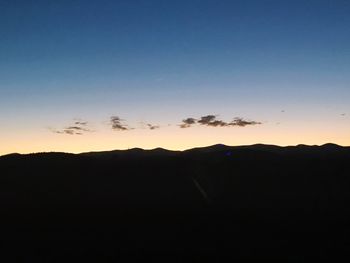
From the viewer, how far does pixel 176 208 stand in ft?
122

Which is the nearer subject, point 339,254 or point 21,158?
point 339,254

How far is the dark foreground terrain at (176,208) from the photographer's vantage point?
23656mm

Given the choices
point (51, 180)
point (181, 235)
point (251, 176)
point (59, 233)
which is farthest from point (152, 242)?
point (251, 176)

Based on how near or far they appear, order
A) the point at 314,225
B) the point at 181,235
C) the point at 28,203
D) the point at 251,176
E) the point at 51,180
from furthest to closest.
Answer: the point at 251,176 → the point at 51,180 → the point at 28,203 → the point at 314,225 → the point at 181,235

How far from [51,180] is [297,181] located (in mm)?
27593

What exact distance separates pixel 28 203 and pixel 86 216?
8.54 metres

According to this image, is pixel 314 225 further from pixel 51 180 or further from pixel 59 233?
pixel 51 180

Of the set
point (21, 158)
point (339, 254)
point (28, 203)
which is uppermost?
point (21, 158)

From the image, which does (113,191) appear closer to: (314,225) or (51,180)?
(51,180)

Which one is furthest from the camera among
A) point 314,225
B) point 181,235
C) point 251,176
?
point 251,176

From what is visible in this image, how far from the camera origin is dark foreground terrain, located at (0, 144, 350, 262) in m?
23.7

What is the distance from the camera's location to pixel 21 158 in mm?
55719

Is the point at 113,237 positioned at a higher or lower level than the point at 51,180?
lower

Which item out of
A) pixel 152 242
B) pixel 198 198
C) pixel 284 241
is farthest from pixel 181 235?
pixel 198 198
